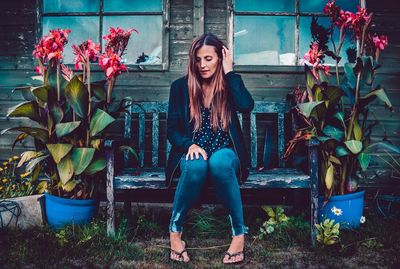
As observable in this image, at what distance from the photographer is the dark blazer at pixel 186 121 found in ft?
9.21

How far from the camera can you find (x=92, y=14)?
3.97 metres

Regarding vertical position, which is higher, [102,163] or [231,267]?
[102,163]

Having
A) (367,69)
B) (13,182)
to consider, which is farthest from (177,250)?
(13,182)

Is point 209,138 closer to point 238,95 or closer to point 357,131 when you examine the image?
point 238,95

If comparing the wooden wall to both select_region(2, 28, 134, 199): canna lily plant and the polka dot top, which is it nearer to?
select_region(2, 28, 134, 199): canna lily plant

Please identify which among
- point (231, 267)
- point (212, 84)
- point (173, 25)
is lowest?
point (231, 267)

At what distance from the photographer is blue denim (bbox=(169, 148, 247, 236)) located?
2539 millimetres

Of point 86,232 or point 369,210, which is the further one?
point 369,210

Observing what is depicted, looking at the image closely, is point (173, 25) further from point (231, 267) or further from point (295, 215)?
point (231, 267)

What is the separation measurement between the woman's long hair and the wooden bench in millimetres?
491

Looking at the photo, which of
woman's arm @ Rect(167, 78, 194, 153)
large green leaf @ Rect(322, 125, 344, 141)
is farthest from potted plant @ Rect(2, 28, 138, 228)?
large green leaf @ Rect(322, 125, 344, 141)

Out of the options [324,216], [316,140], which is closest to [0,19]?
[316,140]

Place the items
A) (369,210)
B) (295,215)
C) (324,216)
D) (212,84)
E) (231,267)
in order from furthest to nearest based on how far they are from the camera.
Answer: (369,210)
(295,215)
(324,216)
(212,84)
(231,267)

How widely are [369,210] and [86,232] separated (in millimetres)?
2532
